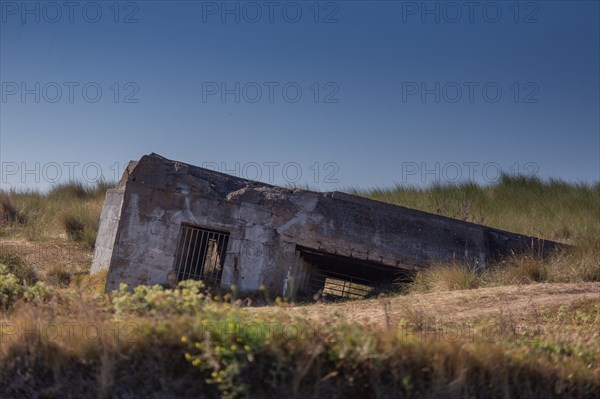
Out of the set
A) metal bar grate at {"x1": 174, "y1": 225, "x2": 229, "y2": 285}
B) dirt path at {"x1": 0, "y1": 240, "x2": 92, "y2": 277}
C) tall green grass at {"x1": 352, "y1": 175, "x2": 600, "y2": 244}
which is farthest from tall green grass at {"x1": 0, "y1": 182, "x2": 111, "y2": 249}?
tall green grass at {"x1": 352, "y1": 175, "x2": 600, "y2": 244}

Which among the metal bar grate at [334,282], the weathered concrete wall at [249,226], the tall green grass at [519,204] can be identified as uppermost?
the tall green grass at [519,204]

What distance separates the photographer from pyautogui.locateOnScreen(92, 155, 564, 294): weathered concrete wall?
10.2m

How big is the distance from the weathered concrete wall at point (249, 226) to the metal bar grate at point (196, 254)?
0.27 m

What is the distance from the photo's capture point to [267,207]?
10344 mm

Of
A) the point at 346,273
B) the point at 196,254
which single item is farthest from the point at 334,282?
the point at 196,254

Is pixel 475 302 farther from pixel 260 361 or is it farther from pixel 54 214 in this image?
pixel 54 214

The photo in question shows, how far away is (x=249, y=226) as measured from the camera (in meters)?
10.3

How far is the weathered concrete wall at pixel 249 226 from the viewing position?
10219 millimetres

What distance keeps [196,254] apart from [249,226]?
1.45 meters

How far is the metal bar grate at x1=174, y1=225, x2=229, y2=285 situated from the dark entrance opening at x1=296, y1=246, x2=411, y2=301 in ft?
4.16

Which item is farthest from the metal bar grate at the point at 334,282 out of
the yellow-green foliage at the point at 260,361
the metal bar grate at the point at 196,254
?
the yellow-green foliage at the point at 260,361

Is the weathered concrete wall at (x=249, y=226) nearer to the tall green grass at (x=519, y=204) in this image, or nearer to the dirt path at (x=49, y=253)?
the dirt path at (x=49, y=253)

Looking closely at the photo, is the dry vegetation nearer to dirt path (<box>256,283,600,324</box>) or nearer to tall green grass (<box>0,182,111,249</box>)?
dirt path (<box>256,283,600,324</box>)

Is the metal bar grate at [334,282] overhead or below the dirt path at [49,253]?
overhead
